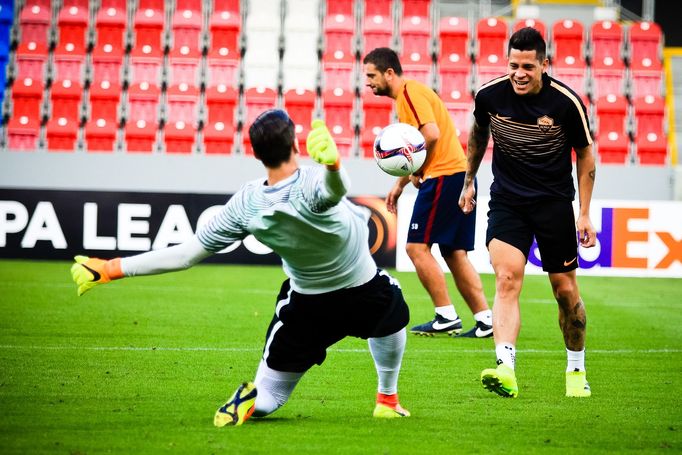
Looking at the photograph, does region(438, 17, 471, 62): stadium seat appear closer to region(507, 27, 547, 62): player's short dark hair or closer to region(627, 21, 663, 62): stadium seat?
region(627, 21, 663, 62): stadium seat

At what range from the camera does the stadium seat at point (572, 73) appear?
19422mm

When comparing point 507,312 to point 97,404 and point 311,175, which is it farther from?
point 97,404

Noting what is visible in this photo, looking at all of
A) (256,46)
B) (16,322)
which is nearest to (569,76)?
(256,46)

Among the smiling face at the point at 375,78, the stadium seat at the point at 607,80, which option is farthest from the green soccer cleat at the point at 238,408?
the stadium seat at the point at 607,80

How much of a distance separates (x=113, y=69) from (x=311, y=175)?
15482mm

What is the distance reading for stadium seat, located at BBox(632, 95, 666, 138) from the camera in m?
19.0

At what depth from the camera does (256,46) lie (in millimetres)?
20078

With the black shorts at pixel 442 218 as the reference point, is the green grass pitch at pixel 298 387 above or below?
below

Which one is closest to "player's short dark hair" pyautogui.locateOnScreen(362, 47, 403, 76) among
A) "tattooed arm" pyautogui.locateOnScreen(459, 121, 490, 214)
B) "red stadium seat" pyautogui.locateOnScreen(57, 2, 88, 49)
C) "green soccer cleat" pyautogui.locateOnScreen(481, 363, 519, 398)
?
"tattooed arm" pyautogui.locateOnScreen(459, 121, 490, 214)

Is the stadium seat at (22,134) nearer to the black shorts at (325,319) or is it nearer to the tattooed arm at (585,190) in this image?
the tattooed arm at (585,190)

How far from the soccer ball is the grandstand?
9719mm

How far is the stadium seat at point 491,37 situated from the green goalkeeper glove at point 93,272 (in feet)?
51.2

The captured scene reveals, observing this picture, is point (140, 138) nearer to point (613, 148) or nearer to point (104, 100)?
point (104, 100)

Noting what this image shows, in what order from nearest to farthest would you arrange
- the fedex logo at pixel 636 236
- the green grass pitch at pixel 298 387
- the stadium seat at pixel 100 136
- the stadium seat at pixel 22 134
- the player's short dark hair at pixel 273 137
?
the player's short dark hair at pixel 273 137, the green grass pitch at pixel 298 387, the fedex logo at pixel 636 236, the stadium seat at pixel 100 136, the stadium seat at pixel 22 134
